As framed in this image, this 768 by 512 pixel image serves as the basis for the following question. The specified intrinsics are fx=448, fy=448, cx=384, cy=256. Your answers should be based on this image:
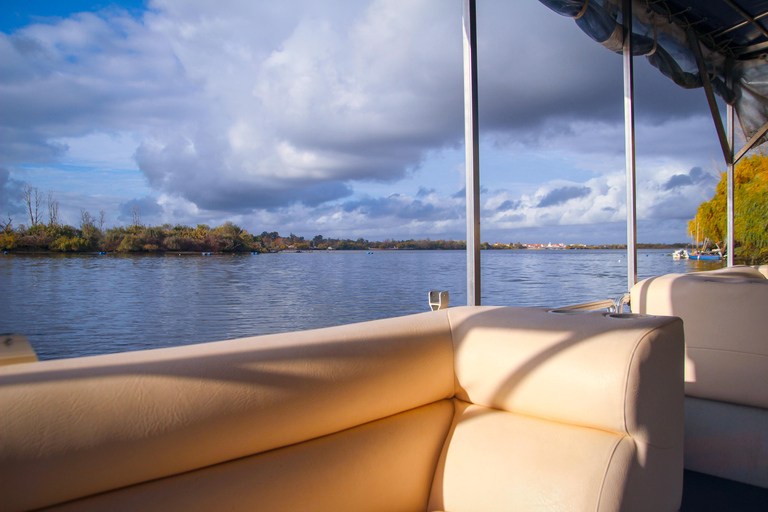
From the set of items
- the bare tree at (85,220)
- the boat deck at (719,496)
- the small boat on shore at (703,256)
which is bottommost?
the boat deck at (719,496)

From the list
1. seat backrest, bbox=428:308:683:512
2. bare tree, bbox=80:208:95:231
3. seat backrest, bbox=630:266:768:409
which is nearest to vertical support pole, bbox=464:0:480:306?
seat backrest, bbox=630:266:768:409

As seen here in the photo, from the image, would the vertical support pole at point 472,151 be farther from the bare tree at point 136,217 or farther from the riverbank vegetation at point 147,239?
the bare tree at point 136,217

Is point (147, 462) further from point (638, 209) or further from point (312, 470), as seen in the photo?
point (638, 209)

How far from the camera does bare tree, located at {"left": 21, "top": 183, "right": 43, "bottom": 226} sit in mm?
2697

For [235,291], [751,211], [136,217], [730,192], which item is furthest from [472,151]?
[235,291]

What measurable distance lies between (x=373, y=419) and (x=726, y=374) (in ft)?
5.11

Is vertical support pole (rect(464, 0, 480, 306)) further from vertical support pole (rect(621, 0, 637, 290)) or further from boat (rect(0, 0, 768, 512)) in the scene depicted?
vertical support pole (rect(621, 0, 637, 290))

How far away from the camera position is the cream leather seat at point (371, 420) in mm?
622

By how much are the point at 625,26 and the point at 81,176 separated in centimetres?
430

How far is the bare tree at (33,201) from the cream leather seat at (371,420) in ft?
8.55

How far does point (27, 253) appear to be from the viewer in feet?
10.00

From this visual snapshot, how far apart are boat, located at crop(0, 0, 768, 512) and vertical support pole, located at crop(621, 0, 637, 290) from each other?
3050 mm

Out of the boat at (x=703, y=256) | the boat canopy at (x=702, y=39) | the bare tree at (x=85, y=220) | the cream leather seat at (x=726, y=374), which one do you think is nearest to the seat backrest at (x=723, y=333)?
the cream leather seat at (x=726, y=374)

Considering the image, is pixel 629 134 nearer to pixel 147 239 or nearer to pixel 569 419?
pixel 569 419
